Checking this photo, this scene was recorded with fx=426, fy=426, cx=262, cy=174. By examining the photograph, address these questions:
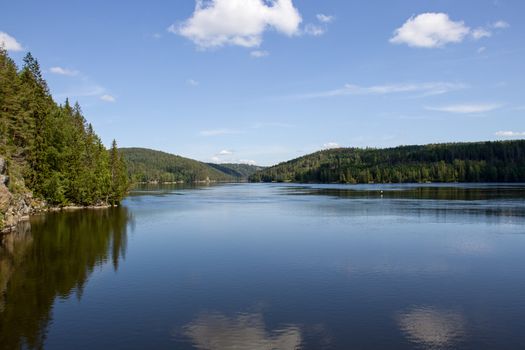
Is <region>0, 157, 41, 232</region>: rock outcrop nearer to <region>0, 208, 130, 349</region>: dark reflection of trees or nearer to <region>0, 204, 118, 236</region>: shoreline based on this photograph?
<region>0, 204, 118, 236</region>: shoreline

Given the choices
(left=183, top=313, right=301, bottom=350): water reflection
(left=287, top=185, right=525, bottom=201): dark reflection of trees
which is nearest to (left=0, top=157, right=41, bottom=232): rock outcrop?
(left=183, top=313, right=301, bottom=350): water reflection

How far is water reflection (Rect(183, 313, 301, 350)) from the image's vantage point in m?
18.3

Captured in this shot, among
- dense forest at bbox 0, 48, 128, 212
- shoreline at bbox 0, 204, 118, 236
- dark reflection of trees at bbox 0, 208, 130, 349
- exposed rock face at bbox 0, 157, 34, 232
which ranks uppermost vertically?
dense forest at bbox 0, 48, 128, 212

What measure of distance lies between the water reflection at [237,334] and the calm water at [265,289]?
77 mm

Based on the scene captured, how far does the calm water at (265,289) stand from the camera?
63.3 feet

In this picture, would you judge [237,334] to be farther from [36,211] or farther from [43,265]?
[36,211]

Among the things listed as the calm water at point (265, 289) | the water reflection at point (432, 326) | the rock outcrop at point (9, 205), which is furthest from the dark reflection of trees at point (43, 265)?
the water reflection at point (432, 326)

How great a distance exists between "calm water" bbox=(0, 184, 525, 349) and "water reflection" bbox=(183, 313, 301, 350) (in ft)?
0.25

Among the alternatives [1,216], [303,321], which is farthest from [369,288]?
[1,216]

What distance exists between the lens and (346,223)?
59344 mm

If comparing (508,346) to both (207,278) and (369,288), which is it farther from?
(207,278)

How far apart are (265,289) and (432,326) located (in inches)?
401

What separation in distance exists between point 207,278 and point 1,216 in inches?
1078

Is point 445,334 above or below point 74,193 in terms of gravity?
below
